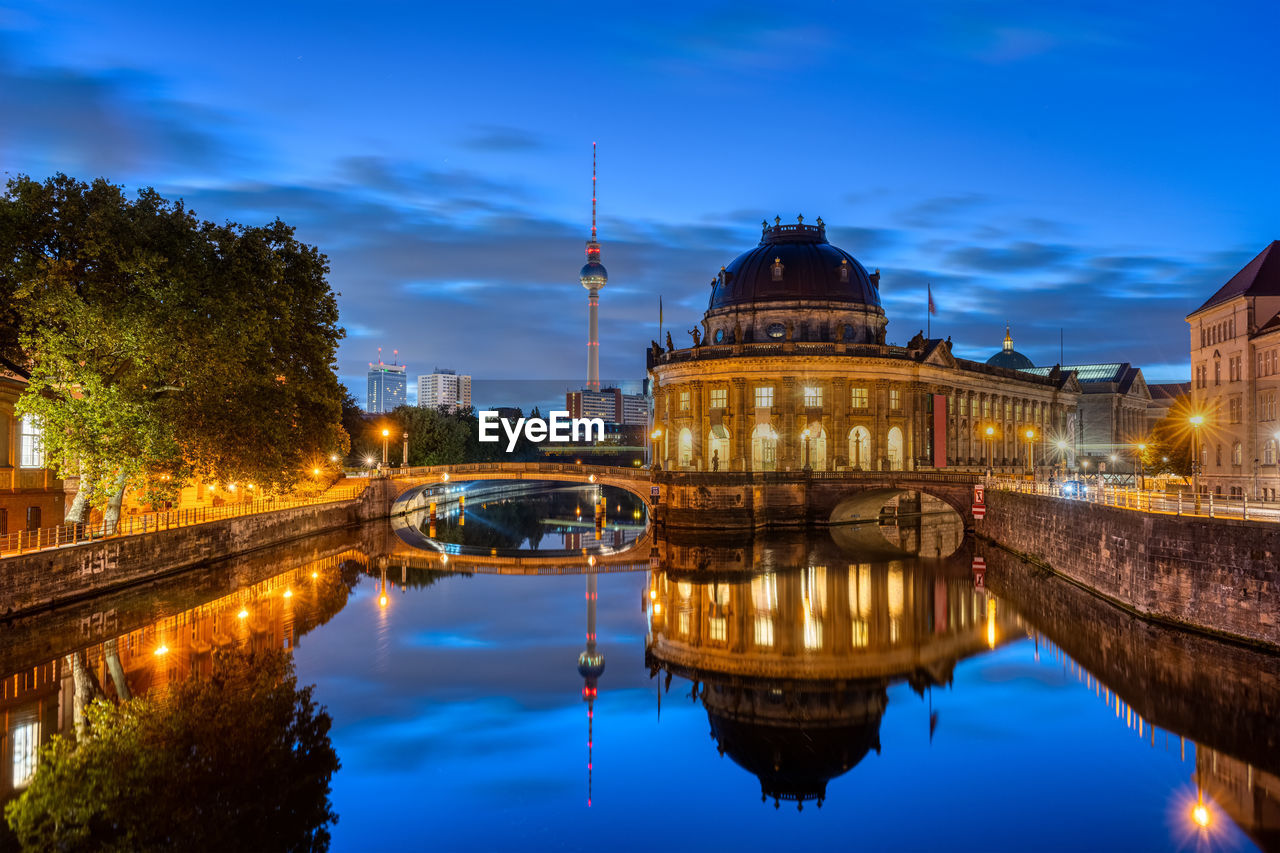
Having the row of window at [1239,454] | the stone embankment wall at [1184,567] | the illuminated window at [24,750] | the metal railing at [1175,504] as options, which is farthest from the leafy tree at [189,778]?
the row of window at [1239,454]

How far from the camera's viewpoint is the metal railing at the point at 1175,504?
32.3m

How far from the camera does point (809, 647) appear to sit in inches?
1487

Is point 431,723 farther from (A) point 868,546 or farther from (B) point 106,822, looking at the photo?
(A) point 868,546

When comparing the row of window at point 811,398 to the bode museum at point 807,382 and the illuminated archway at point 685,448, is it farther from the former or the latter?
the illuminated archway at point 685,448

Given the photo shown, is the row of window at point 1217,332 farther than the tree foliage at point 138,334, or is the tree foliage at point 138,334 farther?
the row of window at point 1217,332

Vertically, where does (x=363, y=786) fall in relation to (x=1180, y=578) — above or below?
below

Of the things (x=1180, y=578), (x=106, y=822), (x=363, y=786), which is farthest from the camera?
(x=1180, y=578)

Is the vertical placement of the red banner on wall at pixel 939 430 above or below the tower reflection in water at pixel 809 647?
above

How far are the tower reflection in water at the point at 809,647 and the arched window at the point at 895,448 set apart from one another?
39.0 metres

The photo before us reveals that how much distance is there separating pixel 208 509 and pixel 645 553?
2853cm

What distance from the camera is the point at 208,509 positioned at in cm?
5678

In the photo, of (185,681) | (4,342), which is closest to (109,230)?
(4,342)

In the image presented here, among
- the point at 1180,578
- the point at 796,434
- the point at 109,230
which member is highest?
the point at 109,230

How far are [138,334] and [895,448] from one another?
7495 cm
